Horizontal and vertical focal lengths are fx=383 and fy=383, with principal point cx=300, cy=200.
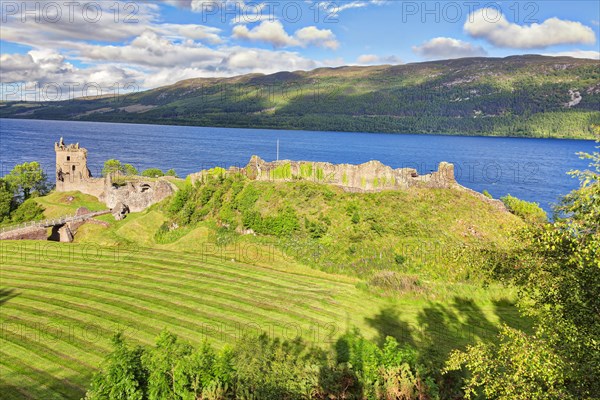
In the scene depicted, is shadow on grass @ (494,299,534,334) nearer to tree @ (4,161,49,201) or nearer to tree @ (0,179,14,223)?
tree @ (0,179,14,223)

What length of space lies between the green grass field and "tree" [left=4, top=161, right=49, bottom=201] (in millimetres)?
38619

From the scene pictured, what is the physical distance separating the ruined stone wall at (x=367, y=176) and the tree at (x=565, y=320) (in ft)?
91.1

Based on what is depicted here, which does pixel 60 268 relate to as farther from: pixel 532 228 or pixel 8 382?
pixel 532 228

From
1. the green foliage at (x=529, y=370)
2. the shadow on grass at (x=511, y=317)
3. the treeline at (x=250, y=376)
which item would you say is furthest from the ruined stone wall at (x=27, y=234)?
the green foliage at (x=529, y=370)

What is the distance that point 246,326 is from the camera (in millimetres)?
21266

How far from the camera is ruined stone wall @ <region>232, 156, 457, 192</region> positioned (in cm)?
3809

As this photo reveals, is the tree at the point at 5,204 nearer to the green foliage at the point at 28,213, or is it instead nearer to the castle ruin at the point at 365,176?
the green foliage at the point at 28,213

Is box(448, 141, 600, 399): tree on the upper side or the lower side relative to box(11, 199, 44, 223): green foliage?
upper

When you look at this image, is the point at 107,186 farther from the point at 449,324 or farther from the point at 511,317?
the point at 511,317

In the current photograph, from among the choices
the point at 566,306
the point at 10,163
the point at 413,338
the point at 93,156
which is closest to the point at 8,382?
the point at 413,338

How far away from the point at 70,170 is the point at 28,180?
42.6 feet

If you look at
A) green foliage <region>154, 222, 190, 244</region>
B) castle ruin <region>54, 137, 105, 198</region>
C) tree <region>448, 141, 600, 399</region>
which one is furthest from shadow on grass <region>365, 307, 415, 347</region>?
castle ruin <region>54, 137, 105, 198</region>

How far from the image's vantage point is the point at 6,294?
25250 mm

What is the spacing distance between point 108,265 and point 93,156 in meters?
129
